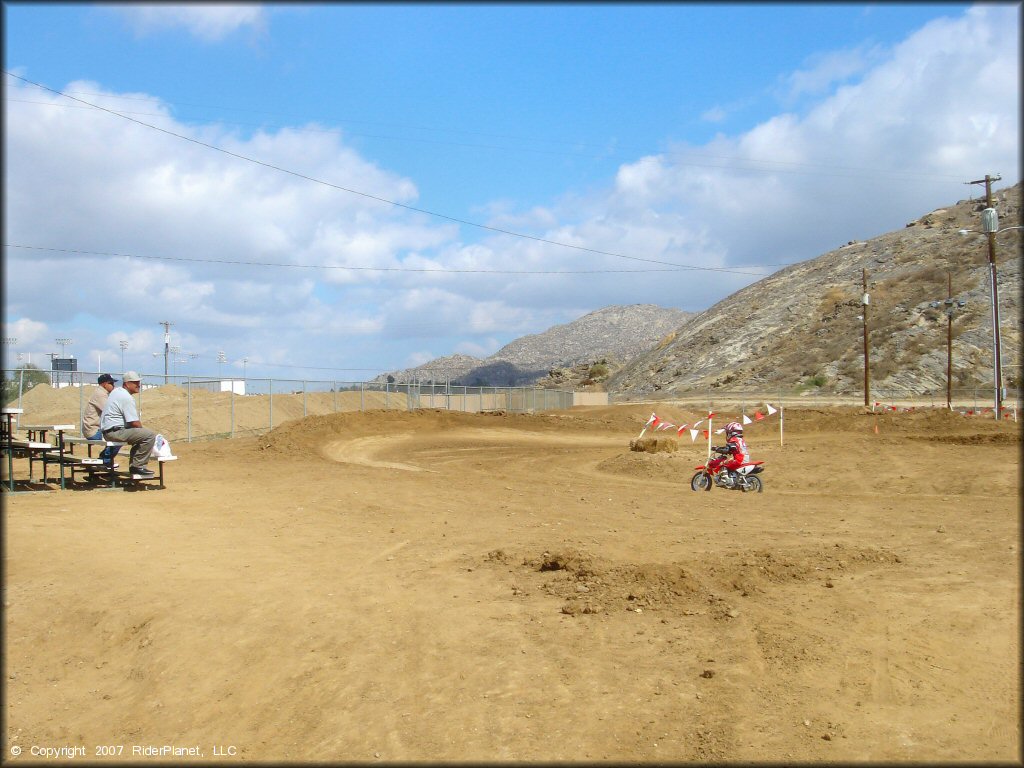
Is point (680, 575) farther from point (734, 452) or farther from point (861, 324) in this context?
point (861, 324)

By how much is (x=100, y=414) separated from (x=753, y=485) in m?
12.8

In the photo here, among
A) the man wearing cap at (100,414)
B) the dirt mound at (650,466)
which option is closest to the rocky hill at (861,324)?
the dirt mound at (650,466)

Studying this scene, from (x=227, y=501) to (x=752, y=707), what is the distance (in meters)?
10.7

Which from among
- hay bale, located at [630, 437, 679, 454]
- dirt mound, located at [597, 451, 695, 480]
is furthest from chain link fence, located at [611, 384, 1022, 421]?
dirt mound, located at [597, 451, 695, 480]

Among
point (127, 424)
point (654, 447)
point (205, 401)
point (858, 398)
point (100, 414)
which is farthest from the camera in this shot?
point (858, 398)

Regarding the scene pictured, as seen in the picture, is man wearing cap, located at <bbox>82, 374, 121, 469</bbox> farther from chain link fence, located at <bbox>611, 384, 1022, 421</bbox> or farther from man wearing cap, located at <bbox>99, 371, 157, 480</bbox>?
chain link fence, located at <bbox>611, 384, 1022, 421</bbox>

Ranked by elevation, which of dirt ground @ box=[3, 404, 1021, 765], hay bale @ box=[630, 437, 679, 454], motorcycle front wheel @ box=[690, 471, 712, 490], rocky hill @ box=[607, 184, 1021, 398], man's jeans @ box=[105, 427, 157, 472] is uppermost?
rocky hill @ box=[607, 184, 1021, 398]

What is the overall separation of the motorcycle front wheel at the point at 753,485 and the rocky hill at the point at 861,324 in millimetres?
52781

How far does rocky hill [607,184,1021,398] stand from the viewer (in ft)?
233

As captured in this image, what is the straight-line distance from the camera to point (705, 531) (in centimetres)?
1205

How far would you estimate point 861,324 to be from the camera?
274ft

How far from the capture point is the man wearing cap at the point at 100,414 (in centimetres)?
1360

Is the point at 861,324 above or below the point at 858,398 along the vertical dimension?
above

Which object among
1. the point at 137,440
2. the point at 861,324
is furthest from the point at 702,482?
the point at 861,324
